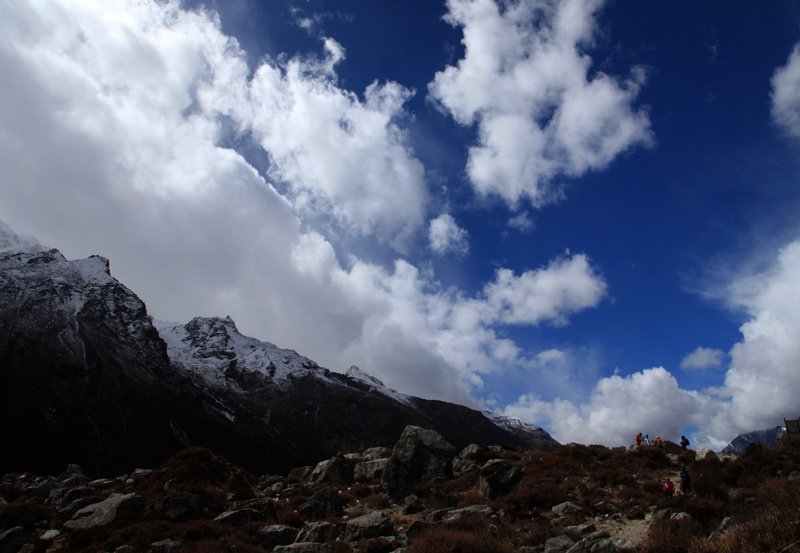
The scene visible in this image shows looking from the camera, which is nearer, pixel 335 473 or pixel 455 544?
→ pixel 455 544

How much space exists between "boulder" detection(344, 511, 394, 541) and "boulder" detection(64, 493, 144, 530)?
962 centimetres

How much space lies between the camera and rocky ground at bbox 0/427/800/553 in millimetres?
14359

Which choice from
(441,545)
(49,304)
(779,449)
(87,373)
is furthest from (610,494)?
(49,304)

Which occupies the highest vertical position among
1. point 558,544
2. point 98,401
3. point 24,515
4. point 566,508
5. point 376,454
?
point 98,401

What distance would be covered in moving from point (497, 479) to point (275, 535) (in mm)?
11639

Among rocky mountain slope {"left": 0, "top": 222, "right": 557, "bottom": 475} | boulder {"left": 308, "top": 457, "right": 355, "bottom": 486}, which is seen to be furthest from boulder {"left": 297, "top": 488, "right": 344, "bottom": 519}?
rocky mountain slope {"left": 0, "top": 222, "right": 557, "bottom": 475}

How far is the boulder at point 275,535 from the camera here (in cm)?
1797

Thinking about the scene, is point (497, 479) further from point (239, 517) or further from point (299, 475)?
point (299, 475)

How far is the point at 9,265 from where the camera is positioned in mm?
181500

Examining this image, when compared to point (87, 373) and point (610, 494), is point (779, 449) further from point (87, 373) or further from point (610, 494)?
point (87, 373)

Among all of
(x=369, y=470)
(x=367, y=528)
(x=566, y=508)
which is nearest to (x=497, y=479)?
(x=566, y=508)

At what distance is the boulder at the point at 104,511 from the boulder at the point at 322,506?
279 inches

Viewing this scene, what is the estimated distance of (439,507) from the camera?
76.5ft

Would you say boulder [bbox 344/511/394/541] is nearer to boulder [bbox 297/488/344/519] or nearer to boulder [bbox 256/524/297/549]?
boulder [bbox 256/524/297/549]
